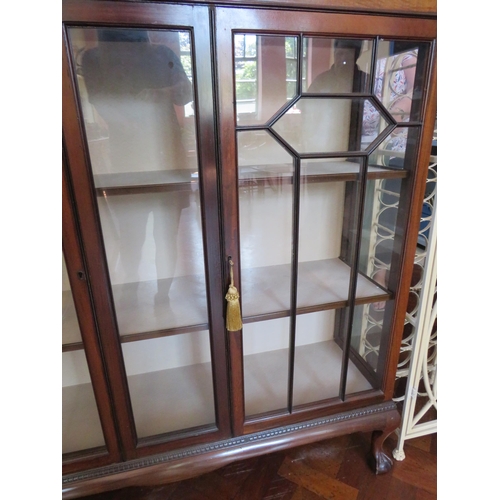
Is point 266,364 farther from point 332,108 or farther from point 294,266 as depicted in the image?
point 332,108

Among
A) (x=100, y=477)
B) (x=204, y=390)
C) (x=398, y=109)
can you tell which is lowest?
(x=100, y=477)

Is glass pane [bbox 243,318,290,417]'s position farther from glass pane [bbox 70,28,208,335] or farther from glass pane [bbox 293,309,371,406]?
glass pane [bbox 70,28,208,335]

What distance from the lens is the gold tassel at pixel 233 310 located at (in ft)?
2.37

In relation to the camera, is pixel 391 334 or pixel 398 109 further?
pixel 391 334

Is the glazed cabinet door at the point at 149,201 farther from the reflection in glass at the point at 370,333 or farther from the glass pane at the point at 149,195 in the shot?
the reflection in glass at the point at 370,333

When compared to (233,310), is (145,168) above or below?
above

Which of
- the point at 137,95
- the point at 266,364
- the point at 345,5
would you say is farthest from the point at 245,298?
the point at 345,5

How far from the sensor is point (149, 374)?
0.93m

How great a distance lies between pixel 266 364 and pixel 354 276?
1.23ft

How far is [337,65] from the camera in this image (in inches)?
27.3

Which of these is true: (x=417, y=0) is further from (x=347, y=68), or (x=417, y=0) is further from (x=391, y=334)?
(x=391, y=334)
